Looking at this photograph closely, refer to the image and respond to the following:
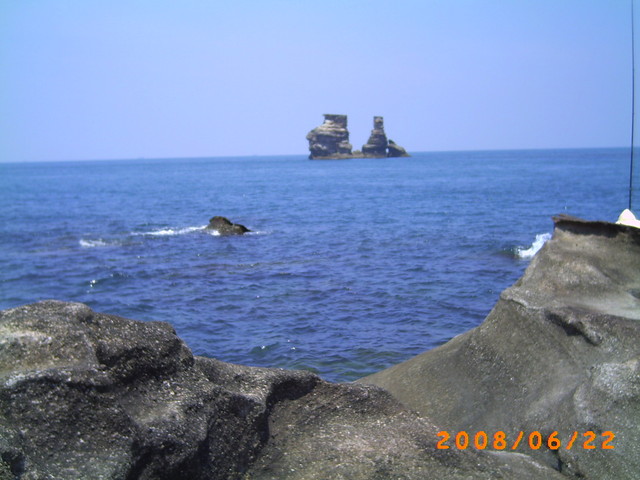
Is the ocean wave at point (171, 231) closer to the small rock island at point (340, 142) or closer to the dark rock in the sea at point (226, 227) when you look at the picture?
the dark rock in the sea at point (226, 227)

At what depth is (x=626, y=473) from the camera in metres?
4.23

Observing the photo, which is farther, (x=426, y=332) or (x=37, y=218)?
(x=37, y=218)

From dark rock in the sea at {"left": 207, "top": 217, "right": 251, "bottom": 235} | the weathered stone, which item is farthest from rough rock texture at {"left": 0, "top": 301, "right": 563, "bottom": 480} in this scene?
the weathered stone

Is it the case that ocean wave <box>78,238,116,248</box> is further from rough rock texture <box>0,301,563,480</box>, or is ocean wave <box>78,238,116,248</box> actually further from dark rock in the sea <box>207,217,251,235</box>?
rough rock texture <box>0,301,563,480</box>

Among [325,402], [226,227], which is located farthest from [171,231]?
[325,402]

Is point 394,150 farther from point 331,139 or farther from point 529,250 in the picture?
point 529,250

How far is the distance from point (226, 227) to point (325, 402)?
25.0 meters

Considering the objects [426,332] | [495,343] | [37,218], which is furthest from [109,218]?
[495,343]

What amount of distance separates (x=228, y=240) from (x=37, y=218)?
58.2 ft

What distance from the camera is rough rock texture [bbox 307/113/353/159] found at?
502 ft

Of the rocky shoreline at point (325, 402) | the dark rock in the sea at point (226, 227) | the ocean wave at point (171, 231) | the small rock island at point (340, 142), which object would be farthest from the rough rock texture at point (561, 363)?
the small rock island at point (340, 142)

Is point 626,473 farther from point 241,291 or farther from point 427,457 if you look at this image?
point 241,291

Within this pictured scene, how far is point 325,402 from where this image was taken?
4.46 metres

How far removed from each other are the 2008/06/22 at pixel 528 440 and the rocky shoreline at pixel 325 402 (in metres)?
0.02
